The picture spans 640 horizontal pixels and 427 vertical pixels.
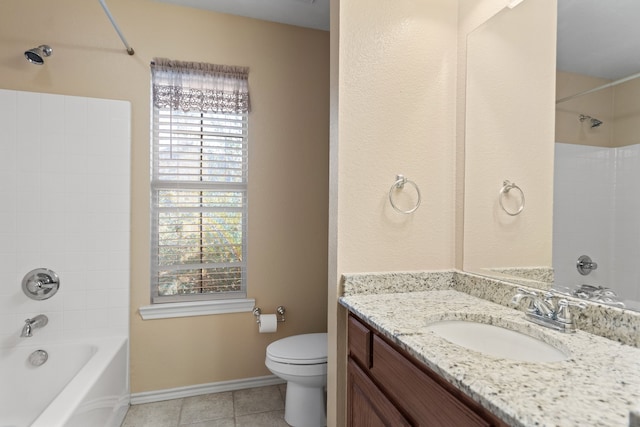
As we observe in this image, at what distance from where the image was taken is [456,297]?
140 centimetres

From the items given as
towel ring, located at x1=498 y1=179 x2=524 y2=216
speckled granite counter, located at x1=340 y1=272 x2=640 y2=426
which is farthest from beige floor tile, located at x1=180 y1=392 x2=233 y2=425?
towel ring, located at x1=498 y1=179 x2=524 y2=216

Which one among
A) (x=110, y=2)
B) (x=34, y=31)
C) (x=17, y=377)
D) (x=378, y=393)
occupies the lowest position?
(x=17, y=377)

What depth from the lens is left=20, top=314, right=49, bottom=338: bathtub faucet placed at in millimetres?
1836

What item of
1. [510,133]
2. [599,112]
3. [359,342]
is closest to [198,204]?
[359,342]

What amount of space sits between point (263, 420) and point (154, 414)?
697 millimetres

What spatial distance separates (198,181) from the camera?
7.62 feet

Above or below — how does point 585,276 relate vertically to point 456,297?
above

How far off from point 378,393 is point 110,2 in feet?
9.05

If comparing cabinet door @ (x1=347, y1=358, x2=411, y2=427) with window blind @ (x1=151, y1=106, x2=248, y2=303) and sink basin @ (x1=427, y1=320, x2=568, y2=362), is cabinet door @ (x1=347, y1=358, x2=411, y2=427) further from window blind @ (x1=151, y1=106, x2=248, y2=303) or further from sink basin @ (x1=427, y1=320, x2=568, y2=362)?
window blind @ (x1=151, y1=106, x2=248, y2=303)

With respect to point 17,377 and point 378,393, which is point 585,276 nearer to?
point 378,393

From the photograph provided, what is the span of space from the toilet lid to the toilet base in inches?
7.7

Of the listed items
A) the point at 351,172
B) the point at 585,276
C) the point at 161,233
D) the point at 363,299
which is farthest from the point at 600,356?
the point at 161,233

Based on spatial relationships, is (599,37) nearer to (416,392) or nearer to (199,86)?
(416,392)

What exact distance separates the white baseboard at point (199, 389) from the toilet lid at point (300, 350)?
585mm
